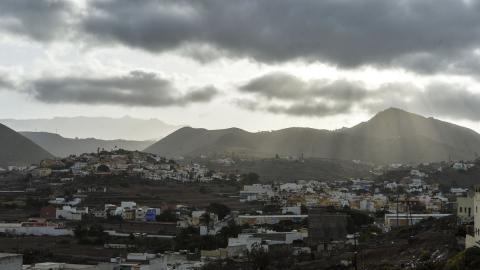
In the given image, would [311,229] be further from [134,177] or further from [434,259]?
[134,177]

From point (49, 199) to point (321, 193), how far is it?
87.1ft

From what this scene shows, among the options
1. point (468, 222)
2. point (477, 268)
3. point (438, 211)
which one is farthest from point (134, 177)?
point (477, 268)

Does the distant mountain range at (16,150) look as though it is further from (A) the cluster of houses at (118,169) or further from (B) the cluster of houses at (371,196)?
(B) the cluster of houses at (371,196)

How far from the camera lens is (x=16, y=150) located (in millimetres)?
149625

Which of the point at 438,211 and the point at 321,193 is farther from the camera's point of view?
the point at 321,193

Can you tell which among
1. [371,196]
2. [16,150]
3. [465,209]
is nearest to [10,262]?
[465,209]

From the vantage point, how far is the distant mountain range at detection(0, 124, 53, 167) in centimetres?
14312

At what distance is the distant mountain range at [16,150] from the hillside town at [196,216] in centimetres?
6116

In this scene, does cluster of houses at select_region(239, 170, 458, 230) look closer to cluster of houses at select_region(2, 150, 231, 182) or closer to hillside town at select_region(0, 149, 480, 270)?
hillside town at select_region(0, 149, 480, 270)

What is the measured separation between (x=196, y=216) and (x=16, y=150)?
10762 centimetres

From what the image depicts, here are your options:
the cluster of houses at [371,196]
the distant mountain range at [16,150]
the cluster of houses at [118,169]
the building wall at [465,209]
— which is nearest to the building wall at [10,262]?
the building wall at [465,209]

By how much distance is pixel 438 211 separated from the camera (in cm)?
5519

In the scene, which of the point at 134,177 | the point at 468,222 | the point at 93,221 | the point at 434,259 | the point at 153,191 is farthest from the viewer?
the point at 134,177

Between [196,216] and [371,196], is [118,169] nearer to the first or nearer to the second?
[196,216]
